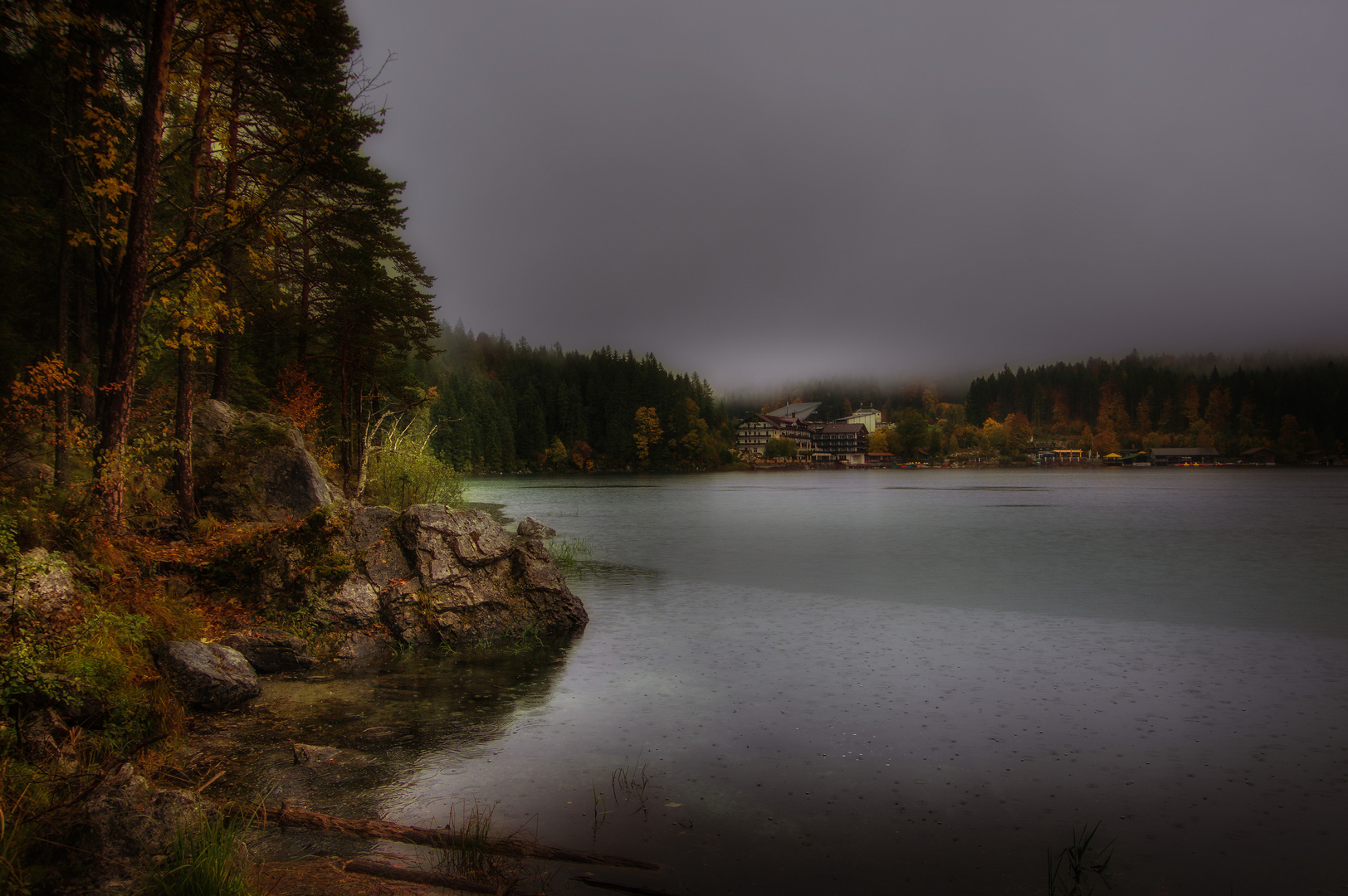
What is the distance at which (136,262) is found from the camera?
11008 mm

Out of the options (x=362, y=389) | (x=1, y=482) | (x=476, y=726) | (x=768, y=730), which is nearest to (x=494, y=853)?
(x=476, y=726)

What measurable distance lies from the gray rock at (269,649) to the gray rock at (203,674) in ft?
4.16

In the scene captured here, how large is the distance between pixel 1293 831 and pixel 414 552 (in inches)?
484

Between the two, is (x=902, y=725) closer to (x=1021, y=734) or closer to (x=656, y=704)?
(x=1021, y=734)

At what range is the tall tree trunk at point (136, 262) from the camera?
10805 millimetres

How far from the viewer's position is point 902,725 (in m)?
9.11

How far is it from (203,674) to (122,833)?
4622 mm

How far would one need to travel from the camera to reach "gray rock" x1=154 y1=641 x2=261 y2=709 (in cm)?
839

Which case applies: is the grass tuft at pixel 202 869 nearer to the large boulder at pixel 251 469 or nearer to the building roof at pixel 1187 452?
the large boulder at pixel 251 469

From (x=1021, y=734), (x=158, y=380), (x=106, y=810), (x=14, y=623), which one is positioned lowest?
(x=1021, y=734)

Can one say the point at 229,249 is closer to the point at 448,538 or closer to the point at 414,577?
the point at 448,538

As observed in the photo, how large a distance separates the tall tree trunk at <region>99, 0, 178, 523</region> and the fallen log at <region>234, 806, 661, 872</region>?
745cm

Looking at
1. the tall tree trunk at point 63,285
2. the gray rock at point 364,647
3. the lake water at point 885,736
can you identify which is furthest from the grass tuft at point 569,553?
the tall tree trunk at point 63,285

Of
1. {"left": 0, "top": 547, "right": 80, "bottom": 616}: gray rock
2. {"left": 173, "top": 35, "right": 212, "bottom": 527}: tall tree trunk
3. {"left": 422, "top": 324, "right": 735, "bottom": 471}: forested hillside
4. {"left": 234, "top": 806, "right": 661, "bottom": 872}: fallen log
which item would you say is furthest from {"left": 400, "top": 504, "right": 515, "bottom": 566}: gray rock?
{"left": 422, "top": 324, "right": 735, "bottom": 471}: forested hillside
